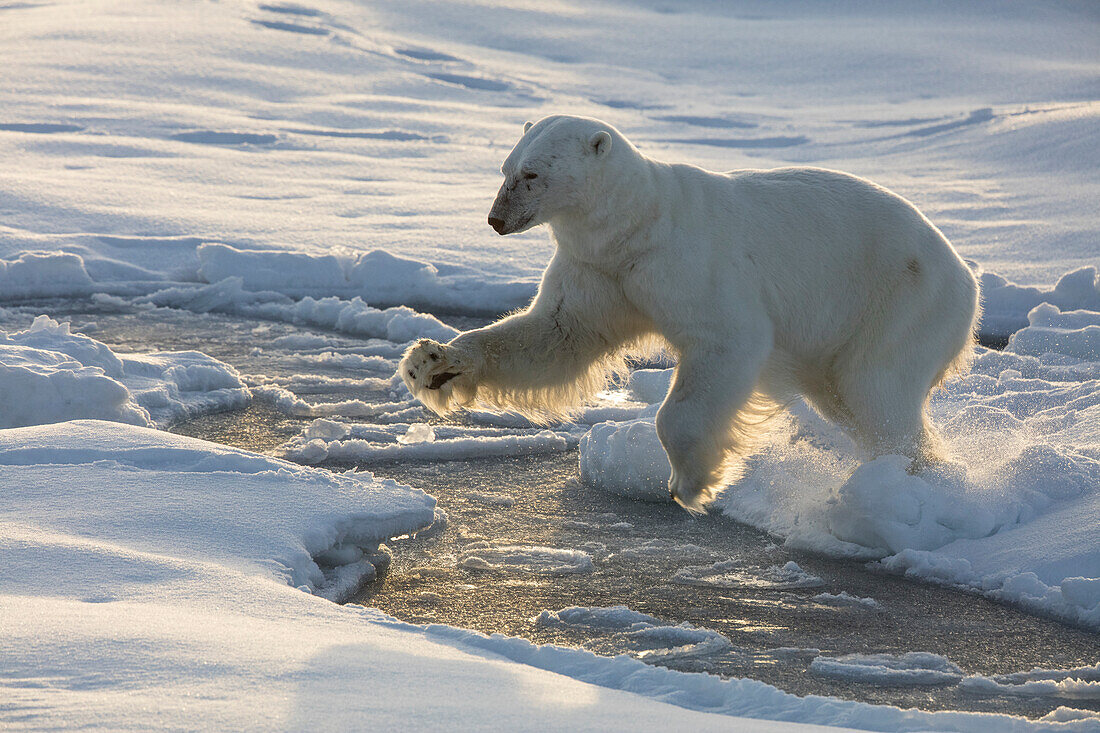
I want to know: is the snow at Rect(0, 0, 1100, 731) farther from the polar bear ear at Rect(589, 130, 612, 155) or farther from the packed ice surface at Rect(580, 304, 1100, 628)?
the polar bear ear at Rect(589, 130, 612, 155)

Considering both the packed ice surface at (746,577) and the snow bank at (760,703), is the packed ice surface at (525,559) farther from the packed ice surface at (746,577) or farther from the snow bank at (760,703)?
the snow bank at (760,703)

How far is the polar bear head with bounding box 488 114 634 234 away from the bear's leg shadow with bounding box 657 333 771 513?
643 millimetres

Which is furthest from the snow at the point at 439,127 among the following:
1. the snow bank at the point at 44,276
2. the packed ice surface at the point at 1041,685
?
the packed ice surface at the point at 1041,685

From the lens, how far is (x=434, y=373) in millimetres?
3717

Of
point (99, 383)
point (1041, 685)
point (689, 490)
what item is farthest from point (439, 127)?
point (1041, 685)

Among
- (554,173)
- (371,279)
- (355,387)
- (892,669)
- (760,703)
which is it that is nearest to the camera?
(760,703)

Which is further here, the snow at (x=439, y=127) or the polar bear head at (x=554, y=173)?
the snow at (x=439, y=127)

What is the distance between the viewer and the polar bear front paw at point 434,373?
3.69 meters

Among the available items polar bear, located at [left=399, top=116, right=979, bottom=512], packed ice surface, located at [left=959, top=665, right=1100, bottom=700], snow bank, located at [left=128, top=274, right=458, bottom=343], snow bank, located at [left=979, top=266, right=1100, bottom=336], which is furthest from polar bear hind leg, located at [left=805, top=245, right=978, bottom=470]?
snow bank, located at [left=979, top=266, right=1100, bottom=336]

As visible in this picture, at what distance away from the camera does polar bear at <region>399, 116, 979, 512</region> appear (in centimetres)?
365

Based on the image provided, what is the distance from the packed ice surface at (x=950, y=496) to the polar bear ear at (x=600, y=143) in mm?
1398

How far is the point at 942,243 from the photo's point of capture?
13.7 ft

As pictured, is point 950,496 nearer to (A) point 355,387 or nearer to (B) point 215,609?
(B) point 215,609

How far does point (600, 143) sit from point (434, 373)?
2.94 ft
